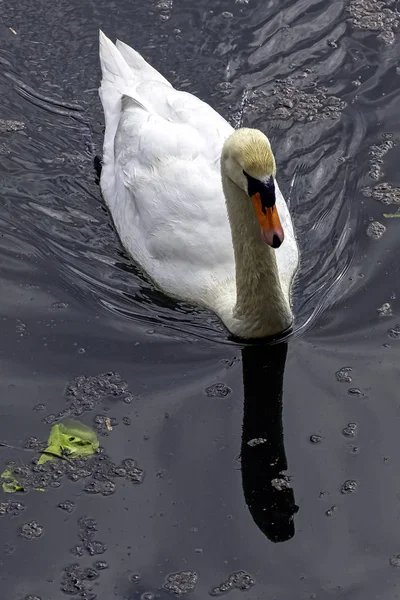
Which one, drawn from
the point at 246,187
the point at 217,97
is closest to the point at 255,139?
the point at 246,187

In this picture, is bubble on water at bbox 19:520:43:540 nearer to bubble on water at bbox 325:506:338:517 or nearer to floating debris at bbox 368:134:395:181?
bubble on water at bbox 325:506:338:517

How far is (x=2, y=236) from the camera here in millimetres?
9234

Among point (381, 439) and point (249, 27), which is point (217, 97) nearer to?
point (249, 27)

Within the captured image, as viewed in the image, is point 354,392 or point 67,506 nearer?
point 67,506

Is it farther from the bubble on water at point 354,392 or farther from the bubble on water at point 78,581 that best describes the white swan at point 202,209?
the bubble on water at point 78,581

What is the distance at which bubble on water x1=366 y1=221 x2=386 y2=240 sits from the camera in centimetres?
894

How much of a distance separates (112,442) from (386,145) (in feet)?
12.4

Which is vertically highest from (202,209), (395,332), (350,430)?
(202,209)

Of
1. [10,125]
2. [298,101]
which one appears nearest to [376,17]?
[298,101]

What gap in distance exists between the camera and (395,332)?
318 inches

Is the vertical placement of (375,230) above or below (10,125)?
above

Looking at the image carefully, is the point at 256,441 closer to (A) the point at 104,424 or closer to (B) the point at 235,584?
(A) the point at 104,424

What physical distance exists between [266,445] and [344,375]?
0.75 m

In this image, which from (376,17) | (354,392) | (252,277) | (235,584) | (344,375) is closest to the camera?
(235,584)
